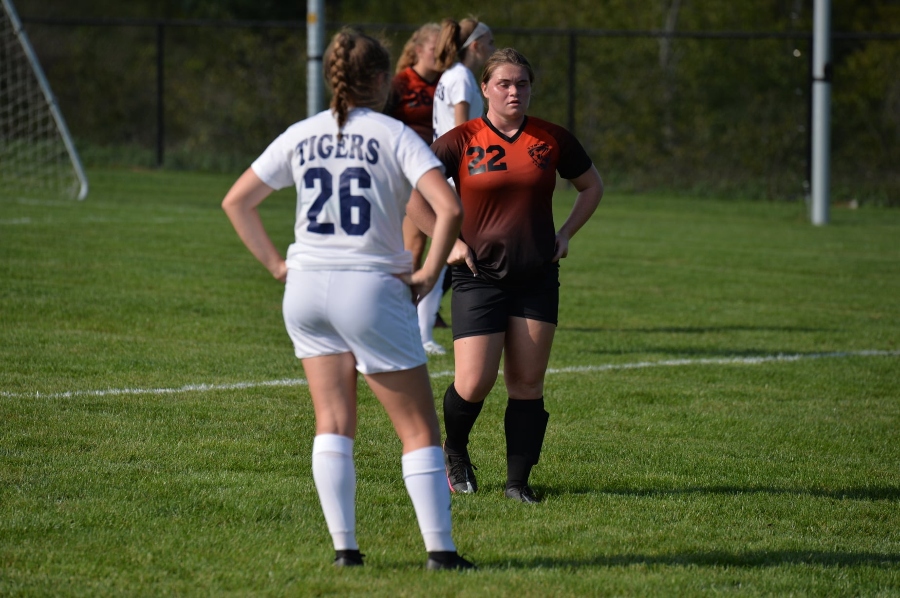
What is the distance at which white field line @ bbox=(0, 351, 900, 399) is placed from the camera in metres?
7.04

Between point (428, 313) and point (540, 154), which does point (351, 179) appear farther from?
point (428, 313)

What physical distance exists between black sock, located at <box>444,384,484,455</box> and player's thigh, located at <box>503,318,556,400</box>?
20 centimetres

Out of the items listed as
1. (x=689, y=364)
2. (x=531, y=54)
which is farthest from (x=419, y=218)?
(x=531, y=54)

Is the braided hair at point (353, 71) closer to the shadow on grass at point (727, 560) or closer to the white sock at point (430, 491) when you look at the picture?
the white sock at point (430, 491)

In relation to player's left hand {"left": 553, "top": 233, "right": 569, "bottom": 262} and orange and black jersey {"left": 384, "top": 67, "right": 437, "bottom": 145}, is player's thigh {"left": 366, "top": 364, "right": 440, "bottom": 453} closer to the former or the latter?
player's left hand {"left": 553, "top": 233, "right": 569, "bottom": 262}

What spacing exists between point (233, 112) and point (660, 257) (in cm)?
1576

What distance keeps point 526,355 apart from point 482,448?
1.12 metres

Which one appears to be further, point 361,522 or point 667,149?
point 667,149

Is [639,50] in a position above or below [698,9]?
below

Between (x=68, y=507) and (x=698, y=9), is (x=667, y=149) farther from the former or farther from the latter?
(x=68, y=507)

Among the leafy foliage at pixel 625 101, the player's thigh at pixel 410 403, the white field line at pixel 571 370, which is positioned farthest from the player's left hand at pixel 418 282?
the leafy foliage at pixel 625 101

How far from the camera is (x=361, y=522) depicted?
4.92 meters

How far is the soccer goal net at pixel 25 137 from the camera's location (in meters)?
20.0

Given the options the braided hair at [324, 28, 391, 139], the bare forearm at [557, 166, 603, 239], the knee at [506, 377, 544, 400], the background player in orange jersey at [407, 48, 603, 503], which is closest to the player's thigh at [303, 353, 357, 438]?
the braided hair at [324, 28, 391, 139]
